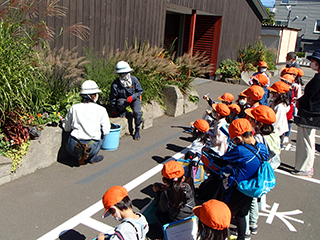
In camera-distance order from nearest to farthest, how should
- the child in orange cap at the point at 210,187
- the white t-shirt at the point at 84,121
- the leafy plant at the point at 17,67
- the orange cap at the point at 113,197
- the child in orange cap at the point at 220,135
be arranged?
the orange cap at the point at 113,197, the child in orange cap at the point at 210,187, the leafy plant at the point at 17,67, the child in orange cap at the point at 220,135, the white t-shirt at the point at 84,121

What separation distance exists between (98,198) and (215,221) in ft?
7.59

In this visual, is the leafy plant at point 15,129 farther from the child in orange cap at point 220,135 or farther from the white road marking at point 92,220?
the child in orange cap at point 220,135

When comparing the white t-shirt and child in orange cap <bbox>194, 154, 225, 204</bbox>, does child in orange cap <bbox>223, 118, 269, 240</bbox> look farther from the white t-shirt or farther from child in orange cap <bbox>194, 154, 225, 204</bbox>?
the white t-shirt

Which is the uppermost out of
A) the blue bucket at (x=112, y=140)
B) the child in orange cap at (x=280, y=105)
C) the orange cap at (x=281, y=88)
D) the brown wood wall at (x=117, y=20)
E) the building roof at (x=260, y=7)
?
the building roof at (x=260, y=7)

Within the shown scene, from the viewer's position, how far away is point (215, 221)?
259cm

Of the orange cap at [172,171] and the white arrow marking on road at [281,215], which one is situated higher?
the orange cap at [172,171]

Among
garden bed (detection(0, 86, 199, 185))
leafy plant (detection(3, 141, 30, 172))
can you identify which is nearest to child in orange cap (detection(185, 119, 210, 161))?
garden bed (detection(0, 86, 199, 185))

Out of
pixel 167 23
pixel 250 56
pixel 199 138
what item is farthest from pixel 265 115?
pixel 250 56

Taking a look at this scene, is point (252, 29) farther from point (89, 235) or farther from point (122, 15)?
point (89, 235)

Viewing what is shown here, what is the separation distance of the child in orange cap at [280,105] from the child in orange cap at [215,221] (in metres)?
3.06

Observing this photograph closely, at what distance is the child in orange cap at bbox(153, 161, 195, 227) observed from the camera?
3.47 metres

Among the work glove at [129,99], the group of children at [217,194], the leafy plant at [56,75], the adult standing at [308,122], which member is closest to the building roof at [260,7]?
the adult standing at [308,122]

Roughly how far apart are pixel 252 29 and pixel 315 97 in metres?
14.8

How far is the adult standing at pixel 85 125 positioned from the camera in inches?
201
